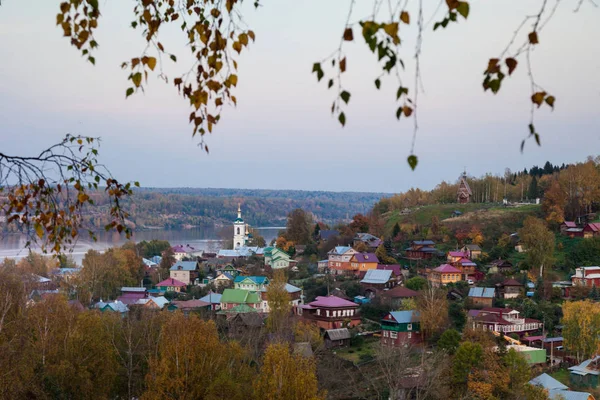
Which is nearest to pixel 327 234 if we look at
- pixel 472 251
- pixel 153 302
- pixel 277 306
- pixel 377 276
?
pixel 472 251

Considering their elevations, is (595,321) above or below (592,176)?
below

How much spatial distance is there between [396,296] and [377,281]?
324 cm

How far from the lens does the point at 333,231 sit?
40.0 m

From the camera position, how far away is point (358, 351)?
63.8ft

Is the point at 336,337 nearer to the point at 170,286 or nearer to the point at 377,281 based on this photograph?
the point at 377,281

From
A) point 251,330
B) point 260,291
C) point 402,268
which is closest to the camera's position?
point 251,330

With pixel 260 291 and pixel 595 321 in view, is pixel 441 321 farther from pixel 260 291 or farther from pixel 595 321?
pixel 260 291

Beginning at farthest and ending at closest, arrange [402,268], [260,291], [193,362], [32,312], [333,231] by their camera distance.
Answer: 1. [333,231]
2. [402,268]
3. [260,291]
4. [32,312]
5. [193,362]

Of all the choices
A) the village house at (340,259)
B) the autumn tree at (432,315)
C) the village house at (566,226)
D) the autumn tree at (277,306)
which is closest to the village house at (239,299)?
the autumn tree at (277,306)

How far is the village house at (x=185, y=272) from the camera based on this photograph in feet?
106

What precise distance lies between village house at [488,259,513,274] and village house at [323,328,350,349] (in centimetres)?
877

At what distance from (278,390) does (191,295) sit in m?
18.2

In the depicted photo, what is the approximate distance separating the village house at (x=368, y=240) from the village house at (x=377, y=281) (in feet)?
18.1

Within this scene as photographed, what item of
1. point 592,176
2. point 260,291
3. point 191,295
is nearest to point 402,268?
point 260,291
